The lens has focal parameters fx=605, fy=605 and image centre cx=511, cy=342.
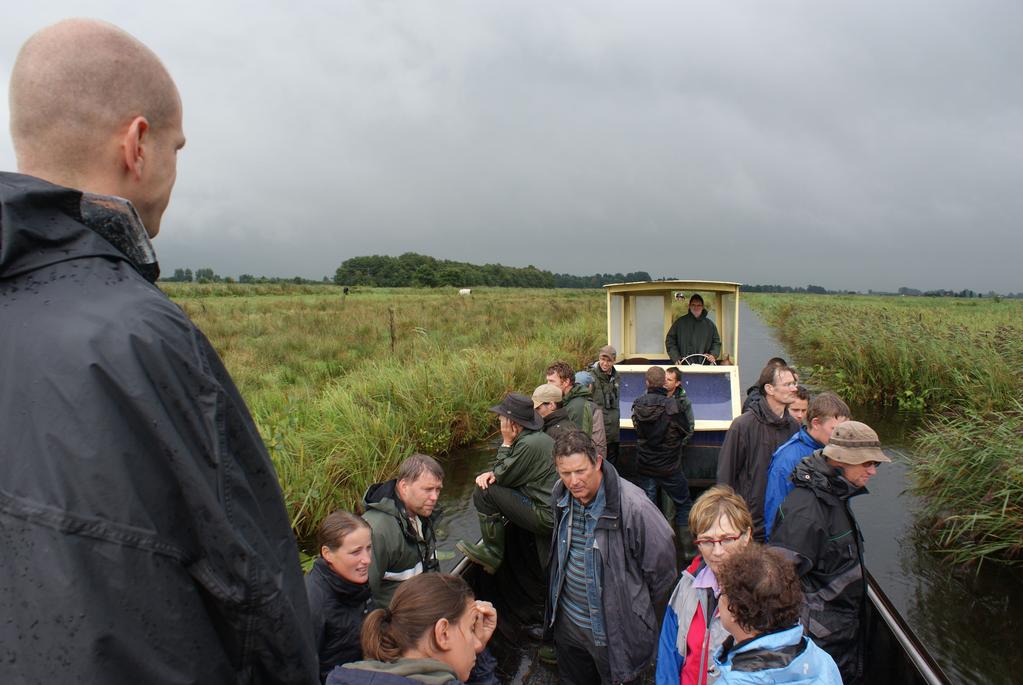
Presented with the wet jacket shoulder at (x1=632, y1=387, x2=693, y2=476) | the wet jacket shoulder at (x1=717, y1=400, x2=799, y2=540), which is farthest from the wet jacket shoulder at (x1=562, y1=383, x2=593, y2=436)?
the wet jacket shoulder at (x1=717, y1=400, x2=799, y2=540)

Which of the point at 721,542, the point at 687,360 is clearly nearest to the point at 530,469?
the point at 721,542

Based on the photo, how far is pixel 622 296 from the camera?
10.1 m

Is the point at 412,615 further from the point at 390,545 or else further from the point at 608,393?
the point at 608,393

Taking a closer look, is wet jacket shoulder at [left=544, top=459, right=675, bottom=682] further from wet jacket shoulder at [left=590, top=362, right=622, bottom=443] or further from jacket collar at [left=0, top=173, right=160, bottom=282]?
wet jacket shoulder at [left=590, top=362, right=622, bottom=443]

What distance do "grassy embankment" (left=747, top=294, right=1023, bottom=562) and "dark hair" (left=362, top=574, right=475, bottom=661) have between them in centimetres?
583

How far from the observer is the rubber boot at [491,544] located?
14.6 ft

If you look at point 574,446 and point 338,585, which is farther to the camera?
point 574,446

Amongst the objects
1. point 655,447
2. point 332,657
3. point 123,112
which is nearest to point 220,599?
point 123,112

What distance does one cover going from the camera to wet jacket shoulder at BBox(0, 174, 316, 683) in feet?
2.51

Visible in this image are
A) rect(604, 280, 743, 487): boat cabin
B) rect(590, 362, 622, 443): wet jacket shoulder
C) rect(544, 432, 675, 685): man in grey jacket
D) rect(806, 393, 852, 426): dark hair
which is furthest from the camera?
rect(604, 280, 743, 487): boat cabin

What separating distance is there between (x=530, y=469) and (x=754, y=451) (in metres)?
1.79

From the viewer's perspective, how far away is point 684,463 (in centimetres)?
731

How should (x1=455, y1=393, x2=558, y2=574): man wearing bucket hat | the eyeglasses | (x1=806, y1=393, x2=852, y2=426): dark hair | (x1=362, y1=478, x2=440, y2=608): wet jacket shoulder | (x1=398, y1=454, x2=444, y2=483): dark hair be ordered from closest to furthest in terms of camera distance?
1. the eyeglasses
2. (x1=362, y1=478, x2=440, y2=608): wet jacket shoulder
3. (x1=398, y1=454, x2=444, y2=483): dark hair
4. (x1=806, y1=393, x2=852, y2=426): dark hair
5. (x1=455, y1=393, x2=558, y2=574): man wearing bucket hat

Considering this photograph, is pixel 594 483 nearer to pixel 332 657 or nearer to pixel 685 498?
pixel 332 657
